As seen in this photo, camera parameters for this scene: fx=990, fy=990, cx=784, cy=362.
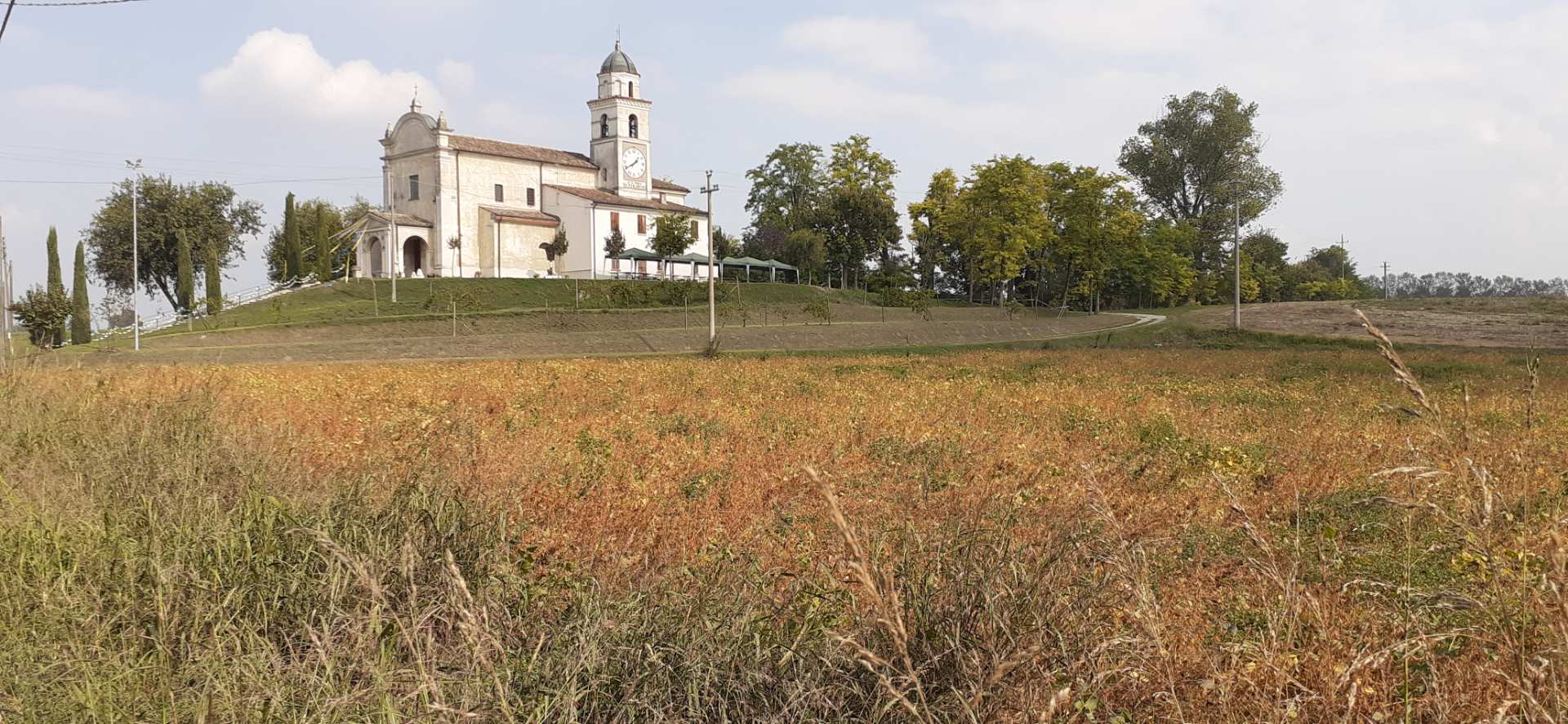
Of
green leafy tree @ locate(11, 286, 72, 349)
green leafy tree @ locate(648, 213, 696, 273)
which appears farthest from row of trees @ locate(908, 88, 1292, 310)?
green leafy tree @ locate(11, 286, 72, 349)

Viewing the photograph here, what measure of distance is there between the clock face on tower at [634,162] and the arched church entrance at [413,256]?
1683 cm

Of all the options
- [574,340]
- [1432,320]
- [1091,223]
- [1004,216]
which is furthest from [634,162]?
[1432,320]

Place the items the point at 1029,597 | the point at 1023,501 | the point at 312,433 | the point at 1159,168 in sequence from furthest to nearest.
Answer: the point at 1159,168 < the point at 312,433 < the point at 1023,501 < the point at 1029,597

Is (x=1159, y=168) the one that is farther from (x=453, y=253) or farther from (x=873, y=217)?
(x=453, y=253)

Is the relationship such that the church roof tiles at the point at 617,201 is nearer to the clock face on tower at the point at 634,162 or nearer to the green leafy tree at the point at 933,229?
the clock face on tower at the point at 634,162

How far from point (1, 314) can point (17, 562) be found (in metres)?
13.7

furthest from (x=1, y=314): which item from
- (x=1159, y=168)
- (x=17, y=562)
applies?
(x=1159, y=168)

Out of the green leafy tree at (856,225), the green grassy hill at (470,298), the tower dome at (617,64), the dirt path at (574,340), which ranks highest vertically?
the tower dome at (617,64)

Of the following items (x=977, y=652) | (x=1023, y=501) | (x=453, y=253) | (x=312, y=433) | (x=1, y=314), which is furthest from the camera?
(x=453, y=253)

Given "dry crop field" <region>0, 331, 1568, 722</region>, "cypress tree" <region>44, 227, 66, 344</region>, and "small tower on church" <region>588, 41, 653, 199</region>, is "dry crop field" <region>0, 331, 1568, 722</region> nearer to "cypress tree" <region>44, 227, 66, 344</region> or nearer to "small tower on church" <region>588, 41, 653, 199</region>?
"cypress tree" <region>44, 227, 66, 344</region>

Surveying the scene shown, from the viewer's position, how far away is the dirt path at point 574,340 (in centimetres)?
3453

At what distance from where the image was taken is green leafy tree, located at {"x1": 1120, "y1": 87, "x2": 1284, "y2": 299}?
246 ft

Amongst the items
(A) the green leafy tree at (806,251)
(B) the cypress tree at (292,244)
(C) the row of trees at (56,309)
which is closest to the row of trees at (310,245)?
(B) the cypress tree at (292,244)

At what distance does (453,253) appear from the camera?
68562mm
